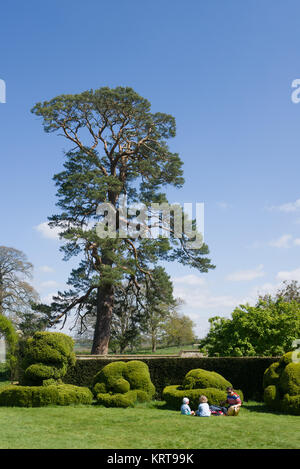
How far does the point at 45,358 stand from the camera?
1620 cm

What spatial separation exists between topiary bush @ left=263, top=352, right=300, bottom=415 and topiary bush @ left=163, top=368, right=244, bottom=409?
1.49 m

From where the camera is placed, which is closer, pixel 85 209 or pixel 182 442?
pixel 182 442

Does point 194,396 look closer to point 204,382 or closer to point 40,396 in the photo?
point 204,382

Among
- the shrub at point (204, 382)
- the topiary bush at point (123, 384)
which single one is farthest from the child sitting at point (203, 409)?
the topiary bush at point (123, 384)

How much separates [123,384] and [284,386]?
18.1 ft

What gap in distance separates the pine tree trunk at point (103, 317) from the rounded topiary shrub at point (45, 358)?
915 centimetres

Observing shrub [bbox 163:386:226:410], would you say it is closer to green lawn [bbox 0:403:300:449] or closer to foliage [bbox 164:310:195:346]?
green lawn [bbox 0:403:300:449]

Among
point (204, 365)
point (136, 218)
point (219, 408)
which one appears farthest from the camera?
point (136, 218)

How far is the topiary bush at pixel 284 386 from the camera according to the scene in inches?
547

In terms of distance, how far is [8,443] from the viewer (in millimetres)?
8766

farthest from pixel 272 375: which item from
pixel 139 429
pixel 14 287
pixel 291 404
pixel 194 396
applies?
pixel 14 287

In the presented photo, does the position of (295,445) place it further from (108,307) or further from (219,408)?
(108,307)

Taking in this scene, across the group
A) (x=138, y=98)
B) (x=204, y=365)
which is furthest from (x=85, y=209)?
(x=204, y=365)

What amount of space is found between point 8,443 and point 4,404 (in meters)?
7.37
